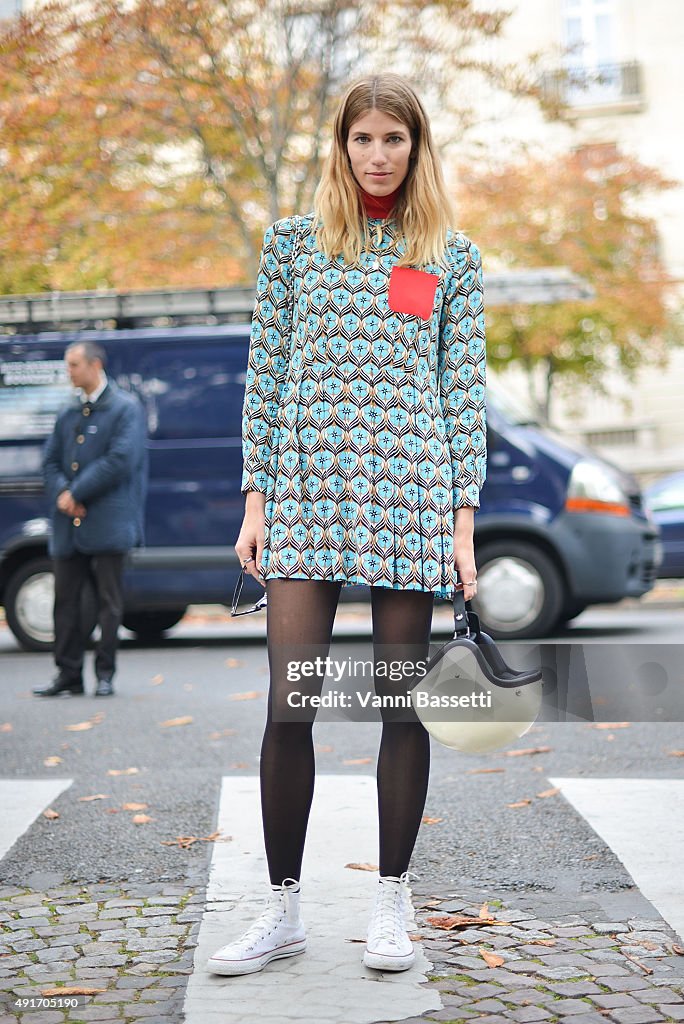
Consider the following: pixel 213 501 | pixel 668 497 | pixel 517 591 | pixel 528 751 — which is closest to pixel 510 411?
pixel 517 591

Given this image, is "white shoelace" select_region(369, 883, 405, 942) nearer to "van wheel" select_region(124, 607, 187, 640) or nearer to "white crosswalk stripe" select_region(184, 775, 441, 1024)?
"white crosswalk stripe" select_region(184, 775, 441, 1024)

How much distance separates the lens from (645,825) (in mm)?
4391

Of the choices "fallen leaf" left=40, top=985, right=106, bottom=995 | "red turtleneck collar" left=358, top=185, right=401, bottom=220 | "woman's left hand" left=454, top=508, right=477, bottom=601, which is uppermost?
"red turtleneck collar" left=358, top=185, right=401, bottom=220

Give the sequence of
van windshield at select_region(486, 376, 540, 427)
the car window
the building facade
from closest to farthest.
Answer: van windshield at select_region(486, 376, 540, 427) < the car window < the building facade

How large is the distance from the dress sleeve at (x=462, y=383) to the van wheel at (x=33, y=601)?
7.52 m

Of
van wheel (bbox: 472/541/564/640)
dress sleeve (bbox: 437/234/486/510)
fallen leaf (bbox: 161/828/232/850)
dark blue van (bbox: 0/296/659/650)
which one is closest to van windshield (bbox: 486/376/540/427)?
dark blue van (bbox: 0/296/659/650)

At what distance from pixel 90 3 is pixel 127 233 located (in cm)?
304

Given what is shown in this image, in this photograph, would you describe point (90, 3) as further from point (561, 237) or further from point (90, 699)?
point (561, 237)

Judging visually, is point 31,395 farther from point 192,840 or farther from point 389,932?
point 389,932

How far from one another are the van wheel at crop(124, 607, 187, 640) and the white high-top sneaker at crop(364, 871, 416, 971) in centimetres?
824

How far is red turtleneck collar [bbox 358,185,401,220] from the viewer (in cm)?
319

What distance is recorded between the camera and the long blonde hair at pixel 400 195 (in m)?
3.14

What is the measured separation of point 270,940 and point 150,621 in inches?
331

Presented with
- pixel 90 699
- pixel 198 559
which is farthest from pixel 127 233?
pixel 90 699
